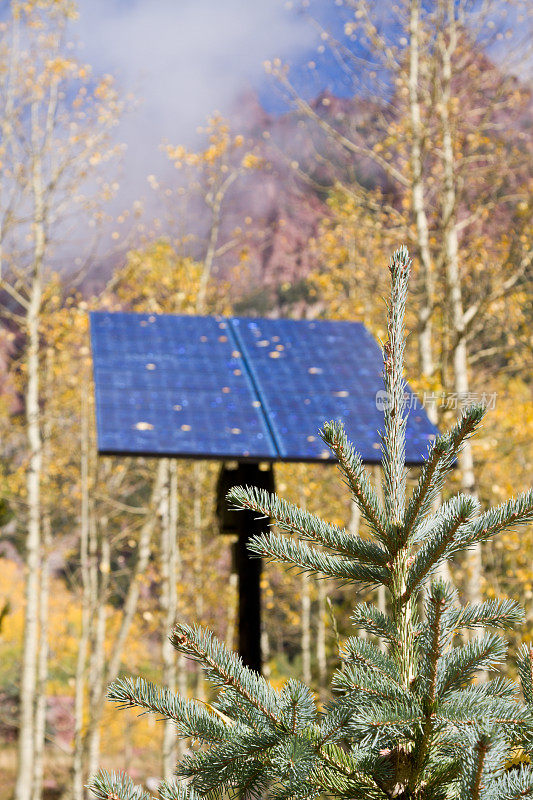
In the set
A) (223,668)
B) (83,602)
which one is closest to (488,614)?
(223,668)

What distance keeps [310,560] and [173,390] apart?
2390 mm

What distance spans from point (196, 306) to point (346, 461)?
938 cm

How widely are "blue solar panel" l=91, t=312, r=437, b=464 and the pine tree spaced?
5.27 ft

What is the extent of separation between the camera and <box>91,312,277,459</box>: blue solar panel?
3.15m

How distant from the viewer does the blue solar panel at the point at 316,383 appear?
10.4ft

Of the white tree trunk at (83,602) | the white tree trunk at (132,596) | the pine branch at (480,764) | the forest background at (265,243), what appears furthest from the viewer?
the white tree trunk at (83,602)

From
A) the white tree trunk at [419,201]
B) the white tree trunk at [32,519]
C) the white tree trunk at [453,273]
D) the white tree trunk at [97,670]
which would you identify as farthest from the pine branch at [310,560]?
the white tree trunk at [97,670]

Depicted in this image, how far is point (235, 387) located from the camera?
367 cm

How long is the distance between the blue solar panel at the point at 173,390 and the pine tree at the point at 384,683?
6.06ft

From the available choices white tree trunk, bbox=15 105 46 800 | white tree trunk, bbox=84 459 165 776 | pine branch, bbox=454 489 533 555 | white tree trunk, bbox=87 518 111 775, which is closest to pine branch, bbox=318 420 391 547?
pine branch, bbox=454 489 533 555

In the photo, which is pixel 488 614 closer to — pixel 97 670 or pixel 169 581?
pixel 169 581

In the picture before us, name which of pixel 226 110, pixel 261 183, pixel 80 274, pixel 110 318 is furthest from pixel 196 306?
pixel 226 110

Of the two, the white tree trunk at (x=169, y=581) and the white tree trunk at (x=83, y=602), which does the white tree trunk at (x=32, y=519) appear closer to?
the white tree trunk at (x=83, y=602)

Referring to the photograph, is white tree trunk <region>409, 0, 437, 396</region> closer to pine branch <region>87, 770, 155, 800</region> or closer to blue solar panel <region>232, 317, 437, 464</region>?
blue solar panel <region>232, 317, 437, 464</region>
